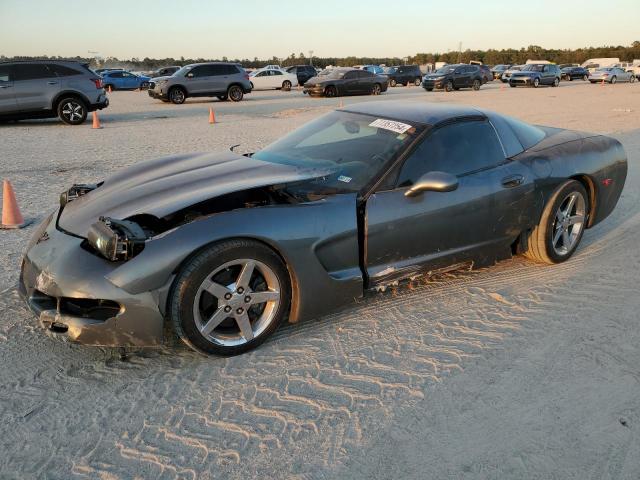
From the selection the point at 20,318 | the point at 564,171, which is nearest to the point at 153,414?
the point at 20,318

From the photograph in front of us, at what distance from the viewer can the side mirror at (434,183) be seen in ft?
12.2

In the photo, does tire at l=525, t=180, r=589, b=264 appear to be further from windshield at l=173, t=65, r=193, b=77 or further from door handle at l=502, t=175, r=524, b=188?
windshield at l=173, t=65, r=193, b=77

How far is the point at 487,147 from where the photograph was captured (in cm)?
446

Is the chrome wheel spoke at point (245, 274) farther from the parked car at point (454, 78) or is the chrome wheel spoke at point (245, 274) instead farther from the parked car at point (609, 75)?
the parked car at point (609, 75)

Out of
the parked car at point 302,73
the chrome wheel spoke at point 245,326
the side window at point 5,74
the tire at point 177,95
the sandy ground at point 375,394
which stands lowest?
the sandy ground at point 375,394

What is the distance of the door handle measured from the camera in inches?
171

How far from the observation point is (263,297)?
339 cm

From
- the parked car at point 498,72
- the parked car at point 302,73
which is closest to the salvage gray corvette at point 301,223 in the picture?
the parked car at point 302,73

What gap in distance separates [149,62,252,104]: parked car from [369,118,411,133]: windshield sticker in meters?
20.3

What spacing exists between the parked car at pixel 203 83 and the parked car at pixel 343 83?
3540 millimetres

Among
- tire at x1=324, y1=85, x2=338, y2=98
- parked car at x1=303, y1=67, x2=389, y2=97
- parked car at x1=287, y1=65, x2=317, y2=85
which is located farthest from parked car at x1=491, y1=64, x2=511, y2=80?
tire at x1=324, y1=85, x2=338, y2=98

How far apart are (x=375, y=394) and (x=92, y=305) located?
163cm

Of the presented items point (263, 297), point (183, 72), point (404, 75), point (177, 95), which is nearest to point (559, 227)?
point (263, 297)

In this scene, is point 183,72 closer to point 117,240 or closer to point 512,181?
point 512,181
